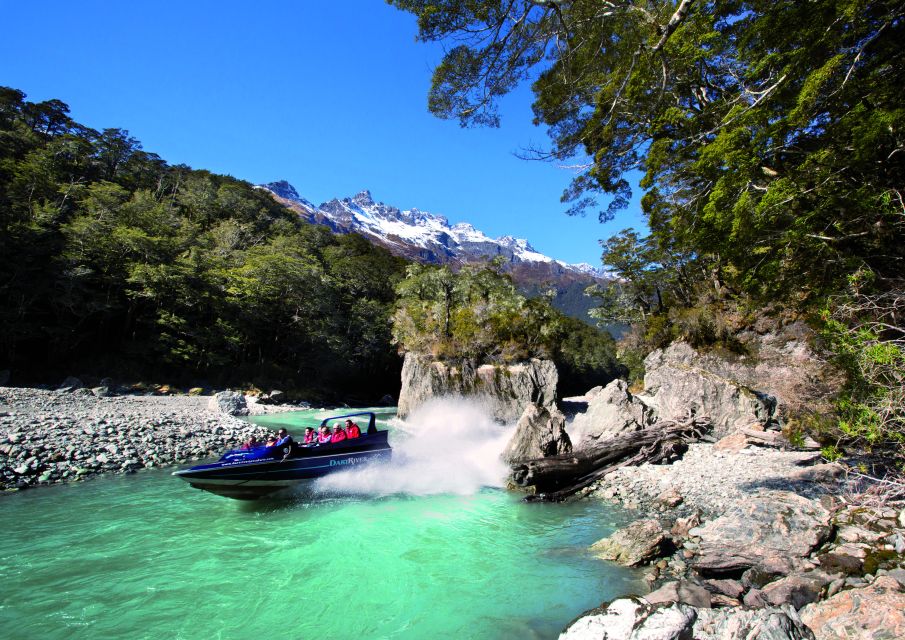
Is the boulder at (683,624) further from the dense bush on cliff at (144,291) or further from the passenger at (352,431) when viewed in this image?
the dense bush on cliff at (144,291)

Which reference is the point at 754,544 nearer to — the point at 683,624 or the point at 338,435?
the point at 683,624

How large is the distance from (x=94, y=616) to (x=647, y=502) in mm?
10958

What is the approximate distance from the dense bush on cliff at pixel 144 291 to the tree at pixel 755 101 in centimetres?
3342

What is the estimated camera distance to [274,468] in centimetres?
991

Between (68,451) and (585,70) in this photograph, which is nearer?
(585,70)

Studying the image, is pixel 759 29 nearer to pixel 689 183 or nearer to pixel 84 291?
pixel 689 183

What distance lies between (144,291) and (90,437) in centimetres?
2319

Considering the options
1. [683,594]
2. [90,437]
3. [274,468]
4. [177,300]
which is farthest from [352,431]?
[177,300]

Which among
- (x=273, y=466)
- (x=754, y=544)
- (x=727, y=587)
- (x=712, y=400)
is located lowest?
(x=727, y=587)

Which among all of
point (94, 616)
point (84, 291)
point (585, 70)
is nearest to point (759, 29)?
point (585, 70)

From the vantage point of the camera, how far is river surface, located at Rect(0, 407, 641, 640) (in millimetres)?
5457

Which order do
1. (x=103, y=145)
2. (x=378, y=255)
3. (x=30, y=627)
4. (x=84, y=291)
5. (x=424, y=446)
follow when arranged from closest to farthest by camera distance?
(x=30, y=627), (x=424, y=446), (x=84, y=291), (x=103, y=145), (x=378, y=255)

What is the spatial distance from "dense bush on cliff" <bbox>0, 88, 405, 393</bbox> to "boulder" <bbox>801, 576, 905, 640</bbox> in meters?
37.8

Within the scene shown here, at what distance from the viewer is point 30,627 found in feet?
16.6
